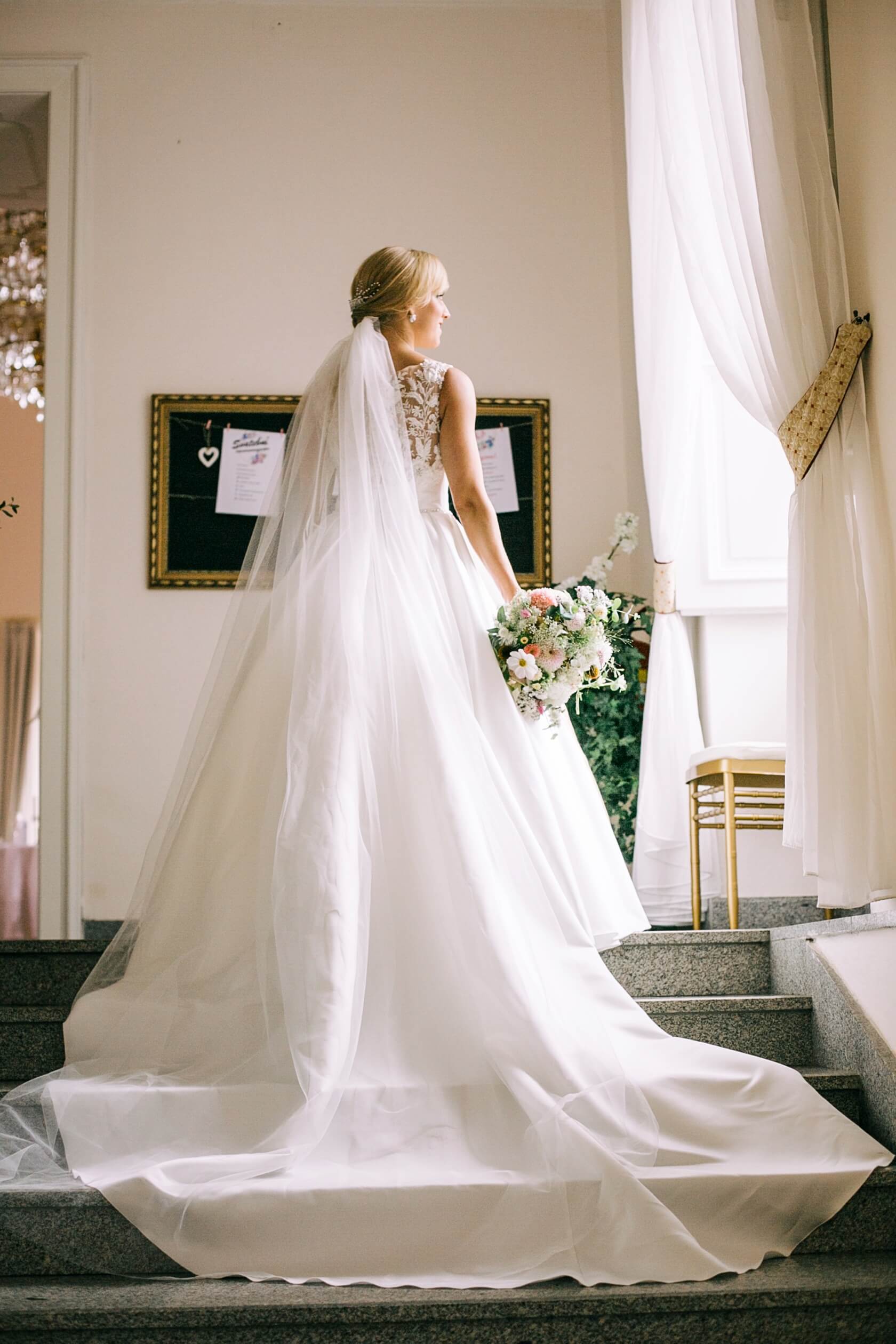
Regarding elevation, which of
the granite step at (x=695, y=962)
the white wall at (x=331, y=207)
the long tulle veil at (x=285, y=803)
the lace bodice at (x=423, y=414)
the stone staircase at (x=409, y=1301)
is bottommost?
the stone staircase at (x=409, y=1301)

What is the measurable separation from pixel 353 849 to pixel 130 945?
606 mm

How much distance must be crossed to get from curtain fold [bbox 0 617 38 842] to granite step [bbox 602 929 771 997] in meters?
6.69

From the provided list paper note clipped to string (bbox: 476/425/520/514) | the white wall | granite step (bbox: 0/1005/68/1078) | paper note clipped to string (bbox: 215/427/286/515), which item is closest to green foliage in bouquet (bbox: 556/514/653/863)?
the white wall

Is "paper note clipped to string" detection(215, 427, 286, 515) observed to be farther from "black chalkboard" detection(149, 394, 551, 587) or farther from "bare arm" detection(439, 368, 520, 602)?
"bare arm" detection(439, 368, 520, 602)

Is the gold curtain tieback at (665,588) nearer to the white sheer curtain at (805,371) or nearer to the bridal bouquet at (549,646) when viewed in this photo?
the white sheer curtain at (805,371)

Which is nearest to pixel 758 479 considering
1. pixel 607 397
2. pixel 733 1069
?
pixel 607 397

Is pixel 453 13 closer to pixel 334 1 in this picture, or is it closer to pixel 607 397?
pixel 334 1

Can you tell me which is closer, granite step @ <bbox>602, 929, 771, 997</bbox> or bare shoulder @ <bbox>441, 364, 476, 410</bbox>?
bare shoulder @ <bbox>441, 364, 476, 410</bbox>

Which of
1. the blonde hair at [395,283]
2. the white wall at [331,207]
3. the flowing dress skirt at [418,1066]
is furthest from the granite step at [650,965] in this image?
the white wall at [331,207]

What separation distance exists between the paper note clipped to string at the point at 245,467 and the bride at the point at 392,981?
1.96 meters

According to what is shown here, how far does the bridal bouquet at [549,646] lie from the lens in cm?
258

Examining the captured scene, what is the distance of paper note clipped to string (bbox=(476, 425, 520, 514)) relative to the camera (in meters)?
4.82

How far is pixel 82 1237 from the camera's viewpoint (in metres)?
1.93

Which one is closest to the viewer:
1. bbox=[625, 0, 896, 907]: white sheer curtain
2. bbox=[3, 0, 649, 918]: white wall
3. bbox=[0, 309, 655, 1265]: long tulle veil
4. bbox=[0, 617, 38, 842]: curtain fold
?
bbox=[0, 309, 655, 1265]: long tulle veil
